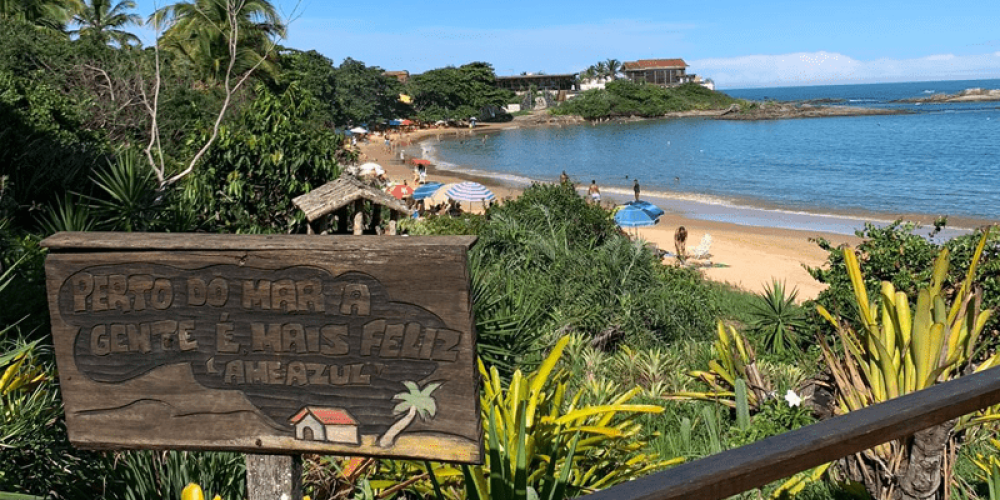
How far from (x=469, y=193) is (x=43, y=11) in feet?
65.8

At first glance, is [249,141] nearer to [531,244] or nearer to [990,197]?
[531,244]

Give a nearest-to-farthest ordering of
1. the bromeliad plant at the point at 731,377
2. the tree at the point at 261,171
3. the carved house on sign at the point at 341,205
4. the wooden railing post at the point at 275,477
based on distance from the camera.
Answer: the wooden railing post at the point at 275,477
the bromeliad plant at the point at 731,377
the carved house on sign at the point at 341,205
the tree at the point at 261,171

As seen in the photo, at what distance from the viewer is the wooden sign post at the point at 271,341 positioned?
1.78m

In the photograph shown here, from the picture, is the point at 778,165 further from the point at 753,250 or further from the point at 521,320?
the point at 521,320

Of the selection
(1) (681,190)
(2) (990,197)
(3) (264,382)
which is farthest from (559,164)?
(3) (264,382)

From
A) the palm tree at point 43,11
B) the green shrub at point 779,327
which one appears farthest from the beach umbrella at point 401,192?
the green shrub at point 779,327

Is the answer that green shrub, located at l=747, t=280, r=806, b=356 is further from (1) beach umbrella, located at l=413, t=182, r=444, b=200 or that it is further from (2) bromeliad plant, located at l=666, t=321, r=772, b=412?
(1) beach umbrella, located at l=413, t=182, r=444, b=200

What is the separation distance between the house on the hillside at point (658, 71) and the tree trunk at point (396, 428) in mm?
134957

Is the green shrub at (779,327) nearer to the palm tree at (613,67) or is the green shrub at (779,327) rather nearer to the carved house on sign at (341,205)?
the carved house on sign at (341,205)

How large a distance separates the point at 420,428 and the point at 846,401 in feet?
12.2

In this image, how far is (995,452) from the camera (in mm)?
4844

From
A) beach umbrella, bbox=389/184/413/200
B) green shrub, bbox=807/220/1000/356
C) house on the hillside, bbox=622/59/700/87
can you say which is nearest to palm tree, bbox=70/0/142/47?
beach umbrella, bbox=389/184/413/200

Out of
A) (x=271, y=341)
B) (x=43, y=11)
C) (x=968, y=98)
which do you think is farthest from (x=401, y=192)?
(x=968, y=98)

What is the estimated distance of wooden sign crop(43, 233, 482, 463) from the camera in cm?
178
